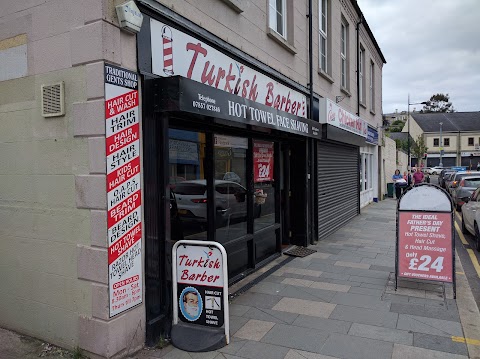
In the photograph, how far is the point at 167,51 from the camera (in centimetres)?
427

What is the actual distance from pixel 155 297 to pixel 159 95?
2087 mm

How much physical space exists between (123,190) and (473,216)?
894 cm

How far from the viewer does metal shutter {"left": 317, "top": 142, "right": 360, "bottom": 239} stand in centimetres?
988

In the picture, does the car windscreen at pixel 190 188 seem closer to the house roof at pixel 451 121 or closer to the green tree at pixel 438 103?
the house roof at pixel 451 121

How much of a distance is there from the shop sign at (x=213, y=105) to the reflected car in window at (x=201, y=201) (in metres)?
1.15

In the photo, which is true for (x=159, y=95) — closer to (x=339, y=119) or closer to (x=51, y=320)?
(x=51, y=320)

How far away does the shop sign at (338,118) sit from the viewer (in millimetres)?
9242

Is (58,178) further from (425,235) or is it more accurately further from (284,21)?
(284,21)

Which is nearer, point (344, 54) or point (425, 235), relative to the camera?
point (425, 235)

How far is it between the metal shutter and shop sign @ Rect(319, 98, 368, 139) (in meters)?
0.59

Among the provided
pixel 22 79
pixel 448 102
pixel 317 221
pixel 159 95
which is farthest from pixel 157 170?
→ pixel 448 102

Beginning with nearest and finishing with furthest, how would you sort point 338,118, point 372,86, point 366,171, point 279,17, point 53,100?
1. point 53,100
2. point 279,17
3. point 338,118
4. point 372,86
5. point 366,171

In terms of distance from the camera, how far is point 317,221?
30.7ft

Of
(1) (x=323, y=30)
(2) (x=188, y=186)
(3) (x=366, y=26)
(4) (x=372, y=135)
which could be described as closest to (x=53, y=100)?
(2) (x=188, y=186)
